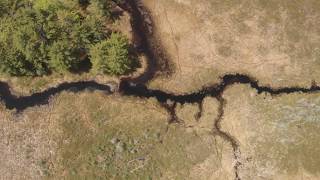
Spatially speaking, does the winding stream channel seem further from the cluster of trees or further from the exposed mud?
the cluster of trees

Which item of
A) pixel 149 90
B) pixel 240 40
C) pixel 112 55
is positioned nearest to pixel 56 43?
pixel 112 55

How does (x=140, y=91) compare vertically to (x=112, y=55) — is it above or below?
below

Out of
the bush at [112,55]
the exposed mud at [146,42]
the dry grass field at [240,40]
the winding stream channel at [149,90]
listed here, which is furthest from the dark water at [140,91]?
the bush at [112,55]

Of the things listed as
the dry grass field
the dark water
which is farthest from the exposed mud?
the dark water

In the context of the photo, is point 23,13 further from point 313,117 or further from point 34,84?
point 313,117

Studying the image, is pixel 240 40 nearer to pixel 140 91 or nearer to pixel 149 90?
pixel 149 90

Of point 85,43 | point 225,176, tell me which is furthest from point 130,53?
point 225,176

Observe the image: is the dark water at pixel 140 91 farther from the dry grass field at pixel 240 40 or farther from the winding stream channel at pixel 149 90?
the dry grass field at pixel 240 40
